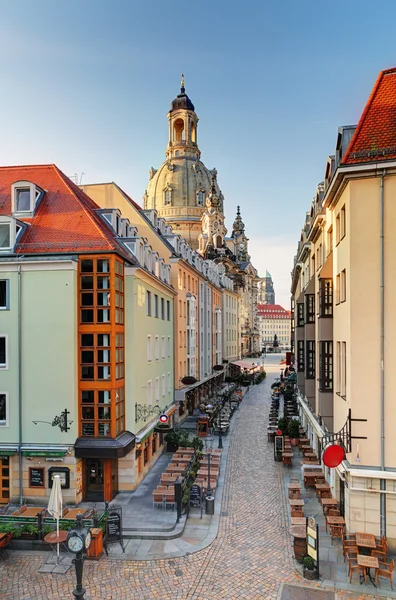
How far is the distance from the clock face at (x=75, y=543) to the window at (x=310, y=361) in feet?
57.0

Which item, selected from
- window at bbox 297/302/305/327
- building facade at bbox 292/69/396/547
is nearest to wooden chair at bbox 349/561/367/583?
building facade at bbox 292/69/396/547

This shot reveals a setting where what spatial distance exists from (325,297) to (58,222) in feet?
44.0

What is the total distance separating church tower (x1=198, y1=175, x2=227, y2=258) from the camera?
92500 millimetres

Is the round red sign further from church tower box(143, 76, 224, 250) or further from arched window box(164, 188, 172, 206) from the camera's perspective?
arched window box(164, 188, 172, 206)

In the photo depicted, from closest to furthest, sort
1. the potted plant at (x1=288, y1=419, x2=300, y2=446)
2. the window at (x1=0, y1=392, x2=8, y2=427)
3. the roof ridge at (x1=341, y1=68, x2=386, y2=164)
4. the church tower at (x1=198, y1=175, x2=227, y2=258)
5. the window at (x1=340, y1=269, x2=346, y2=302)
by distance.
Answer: the roof ridge at (x1=341, y1=68, x2=386, y2=164) → the window at (x1=340, y1=269, x2=346, y2=302) → the window at (x1=0, y1=392, x2=8, y2=427) → the potted plant at (x1=288, y1=419, x2=300, y2=446) → the church tower at (x1=198, y1=175, x2=227, y2=258)

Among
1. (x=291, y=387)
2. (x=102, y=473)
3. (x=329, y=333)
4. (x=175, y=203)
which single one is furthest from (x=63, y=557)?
(x=175, y=203)

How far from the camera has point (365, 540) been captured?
51.4ft

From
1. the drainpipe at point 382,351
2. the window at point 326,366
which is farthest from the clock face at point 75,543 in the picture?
the window at point 326,366

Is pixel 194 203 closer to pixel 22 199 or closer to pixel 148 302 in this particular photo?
pixel 148 302

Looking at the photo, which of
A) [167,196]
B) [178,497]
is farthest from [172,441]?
[167,196]

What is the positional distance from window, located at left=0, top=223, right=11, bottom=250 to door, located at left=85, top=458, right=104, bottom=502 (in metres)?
10.8

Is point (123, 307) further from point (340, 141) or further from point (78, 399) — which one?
point (340, 141)

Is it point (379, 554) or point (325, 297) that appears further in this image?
point (325, 297)

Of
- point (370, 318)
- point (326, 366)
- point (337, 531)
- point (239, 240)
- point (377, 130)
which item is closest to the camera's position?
point (370, 318)
